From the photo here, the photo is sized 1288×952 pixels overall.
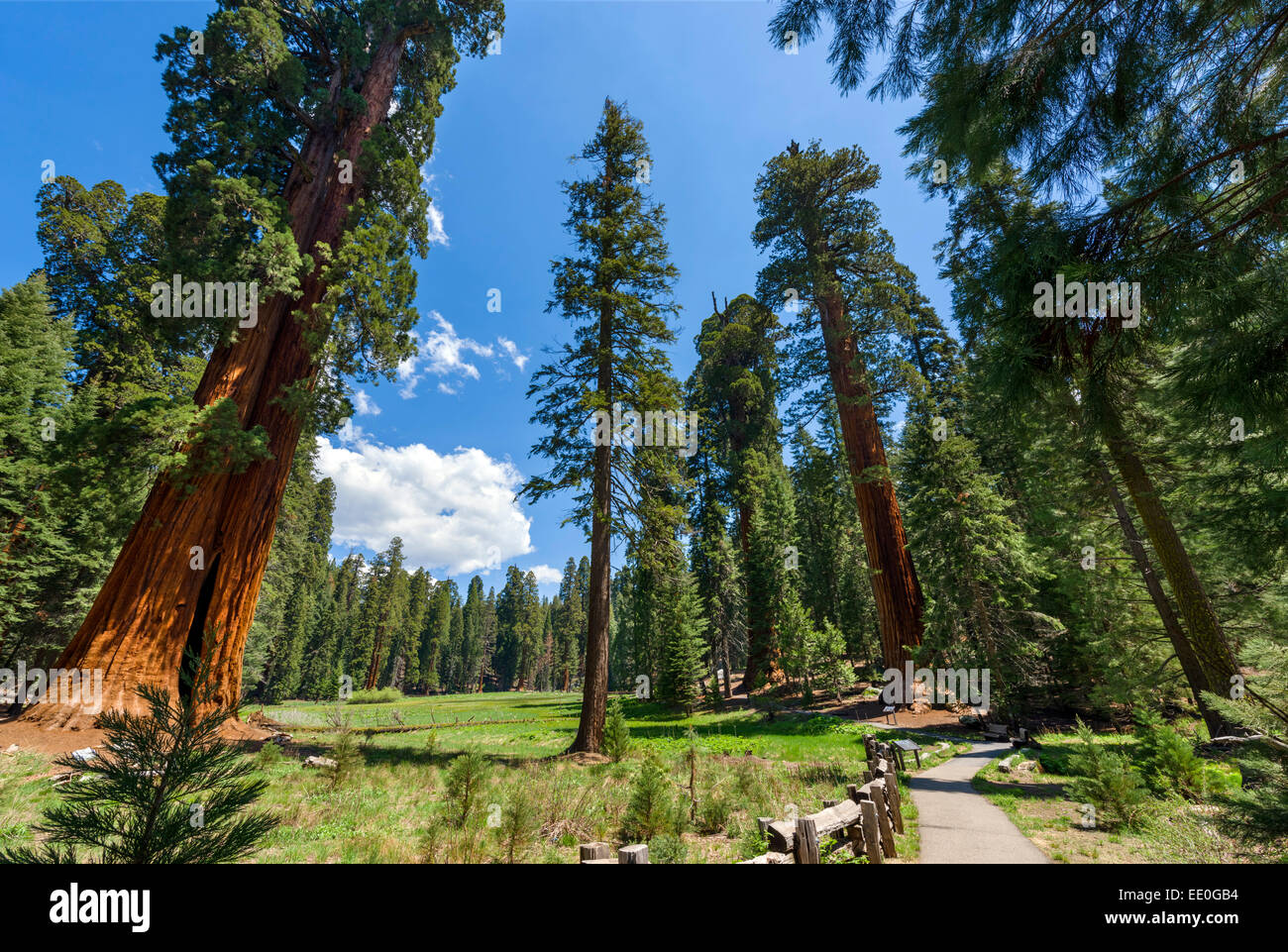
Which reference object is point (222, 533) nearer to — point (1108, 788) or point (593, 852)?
point (593, 852)

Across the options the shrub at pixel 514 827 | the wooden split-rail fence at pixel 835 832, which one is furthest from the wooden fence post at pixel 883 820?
the shrub at pixel 514 827

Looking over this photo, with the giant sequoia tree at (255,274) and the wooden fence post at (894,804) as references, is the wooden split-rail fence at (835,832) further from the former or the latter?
the giant sequoia tree at (255,274)

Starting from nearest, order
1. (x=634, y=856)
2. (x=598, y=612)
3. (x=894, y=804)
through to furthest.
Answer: (x=634, y=856), (x=894, y=804), (x=598, y=612)

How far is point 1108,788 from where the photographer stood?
695cm

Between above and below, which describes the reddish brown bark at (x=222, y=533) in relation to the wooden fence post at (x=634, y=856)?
above

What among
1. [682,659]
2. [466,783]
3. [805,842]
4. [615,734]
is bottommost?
[682,659]

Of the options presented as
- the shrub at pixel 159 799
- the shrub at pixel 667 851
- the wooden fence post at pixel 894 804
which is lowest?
the wooden fence post at pixel 894 804

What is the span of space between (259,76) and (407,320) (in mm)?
6982

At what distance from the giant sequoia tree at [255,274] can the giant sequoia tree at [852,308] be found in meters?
14.2

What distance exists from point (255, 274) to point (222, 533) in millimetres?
6441

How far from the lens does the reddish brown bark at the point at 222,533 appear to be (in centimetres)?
924

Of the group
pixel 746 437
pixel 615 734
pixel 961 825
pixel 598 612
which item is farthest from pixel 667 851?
pixel 746 437

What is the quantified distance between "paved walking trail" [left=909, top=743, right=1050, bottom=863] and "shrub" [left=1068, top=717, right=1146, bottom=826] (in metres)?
1.32
